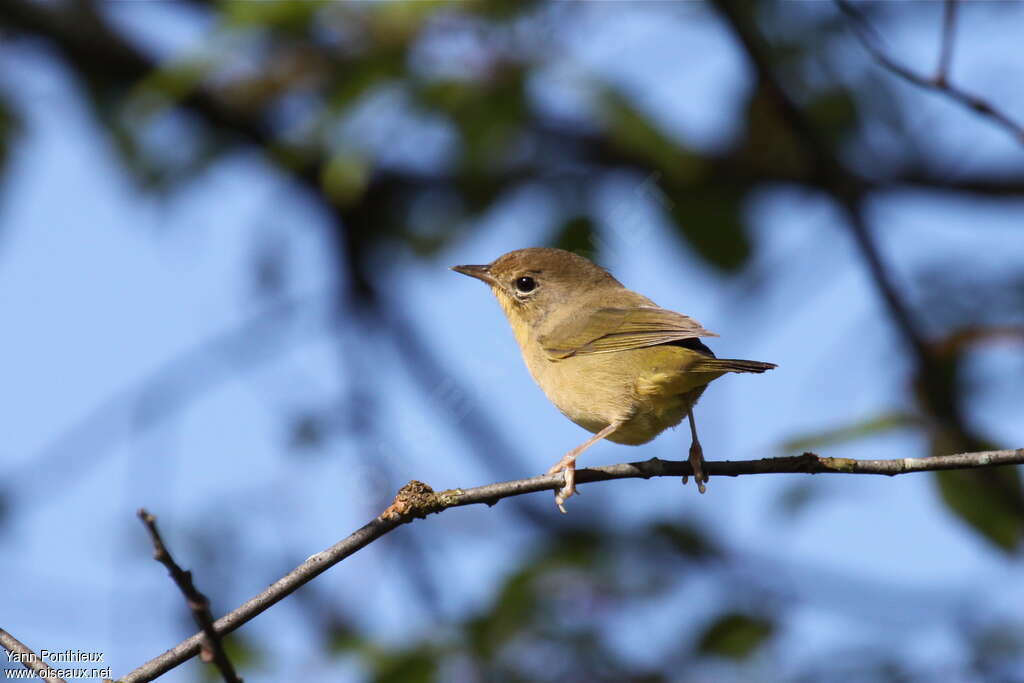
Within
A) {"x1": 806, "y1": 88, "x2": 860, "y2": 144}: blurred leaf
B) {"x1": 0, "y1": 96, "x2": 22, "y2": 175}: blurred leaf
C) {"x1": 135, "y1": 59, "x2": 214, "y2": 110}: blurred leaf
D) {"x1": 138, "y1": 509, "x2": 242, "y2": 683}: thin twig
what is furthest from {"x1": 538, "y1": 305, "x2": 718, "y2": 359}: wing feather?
{"x1": 0, "y1": 96, "x2": 22, "y2": 175}: blurred leaf

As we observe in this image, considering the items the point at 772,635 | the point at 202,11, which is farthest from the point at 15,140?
the point at 772,635

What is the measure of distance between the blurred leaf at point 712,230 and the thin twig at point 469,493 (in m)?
2.69

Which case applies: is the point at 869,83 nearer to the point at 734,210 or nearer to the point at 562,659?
the point at 734,210

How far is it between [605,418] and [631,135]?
3.41 feet

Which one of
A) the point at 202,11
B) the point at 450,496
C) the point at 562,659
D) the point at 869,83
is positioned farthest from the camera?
the point at 202,11

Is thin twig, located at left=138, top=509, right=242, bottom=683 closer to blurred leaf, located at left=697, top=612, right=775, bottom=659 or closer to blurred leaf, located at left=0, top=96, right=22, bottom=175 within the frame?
blurred leaf, located at left=697, top=612, right=775, bottom=659

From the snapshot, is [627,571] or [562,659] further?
[627,571]

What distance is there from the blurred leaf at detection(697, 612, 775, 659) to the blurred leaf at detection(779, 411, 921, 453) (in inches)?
42.1

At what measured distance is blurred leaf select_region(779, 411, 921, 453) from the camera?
3.88 m

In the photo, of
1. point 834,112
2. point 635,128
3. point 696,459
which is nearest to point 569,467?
point 696,459

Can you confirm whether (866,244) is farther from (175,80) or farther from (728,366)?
(175,80)

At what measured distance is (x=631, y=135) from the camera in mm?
3846

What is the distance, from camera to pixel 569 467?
11.4ft

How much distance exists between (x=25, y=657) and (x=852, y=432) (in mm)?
2797
